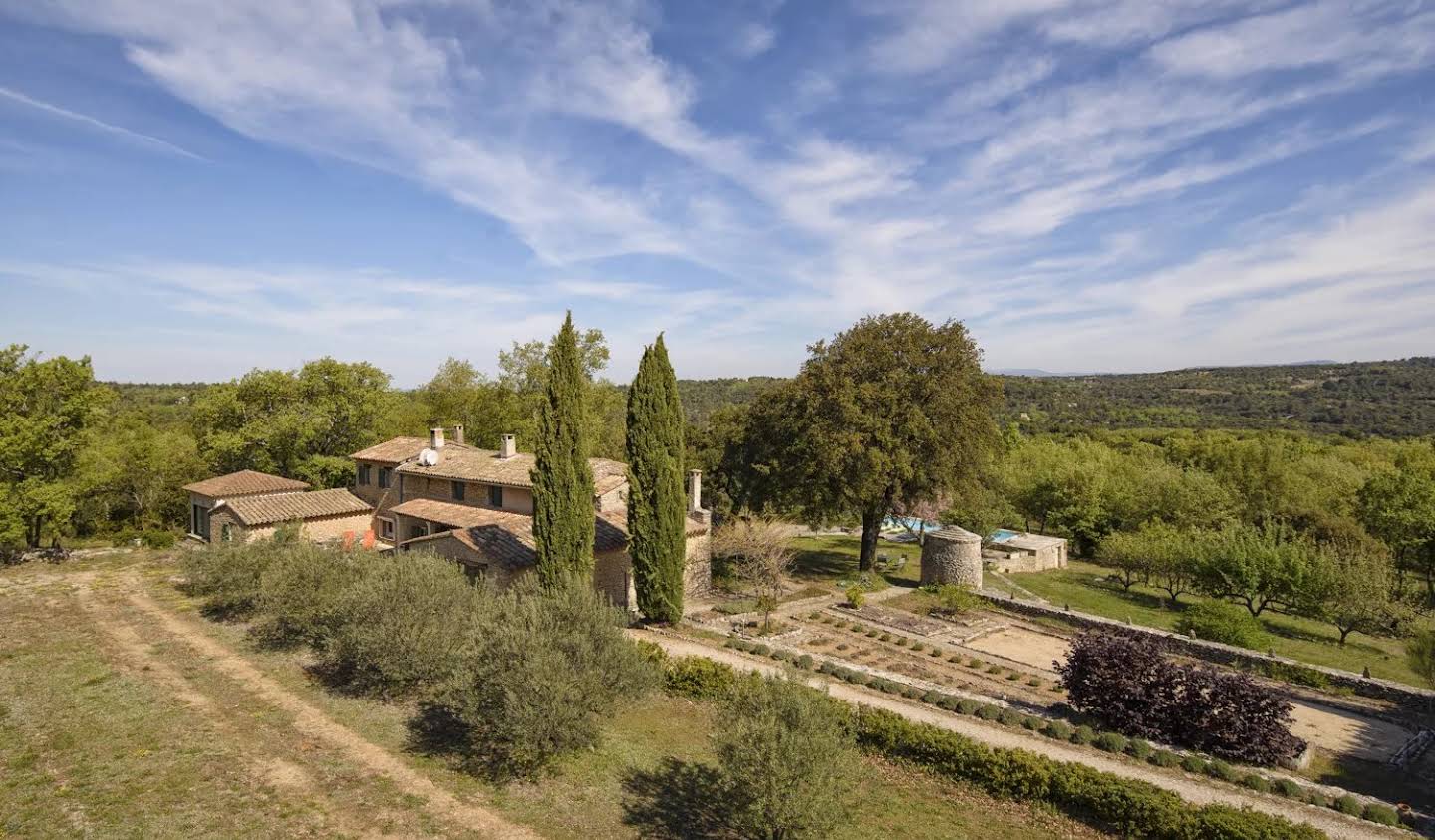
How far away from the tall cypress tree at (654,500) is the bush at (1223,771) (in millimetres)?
14182

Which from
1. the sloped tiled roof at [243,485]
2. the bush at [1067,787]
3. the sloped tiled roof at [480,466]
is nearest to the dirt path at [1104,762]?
the bush at [1067,787]

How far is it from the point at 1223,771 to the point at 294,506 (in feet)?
108

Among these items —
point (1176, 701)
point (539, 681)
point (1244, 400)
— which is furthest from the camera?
point (1244, 400)

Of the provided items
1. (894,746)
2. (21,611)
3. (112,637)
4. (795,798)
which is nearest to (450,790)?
(795,798)

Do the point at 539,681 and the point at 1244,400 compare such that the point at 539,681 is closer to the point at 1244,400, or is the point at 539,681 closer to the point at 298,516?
the point at 298,516

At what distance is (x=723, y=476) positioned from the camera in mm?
42812

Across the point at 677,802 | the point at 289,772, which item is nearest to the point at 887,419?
the point at 677,802

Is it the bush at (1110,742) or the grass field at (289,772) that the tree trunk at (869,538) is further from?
the bush at (1110,742)

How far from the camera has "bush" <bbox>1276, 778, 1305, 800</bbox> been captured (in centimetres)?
1251

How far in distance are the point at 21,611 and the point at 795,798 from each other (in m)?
25.4

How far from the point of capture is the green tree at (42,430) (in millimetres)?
26672

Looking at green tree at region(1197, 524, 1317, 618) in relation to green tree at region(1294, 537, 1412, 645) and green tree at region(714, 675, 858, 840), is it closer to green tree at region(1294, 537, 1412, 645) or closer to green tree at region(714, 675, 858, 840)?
green tree at region(1294, 537, 1412, 645)

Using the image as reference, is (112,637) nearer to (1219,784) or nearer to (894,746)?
(894,746)

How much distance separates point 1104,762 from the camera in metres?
14.0
